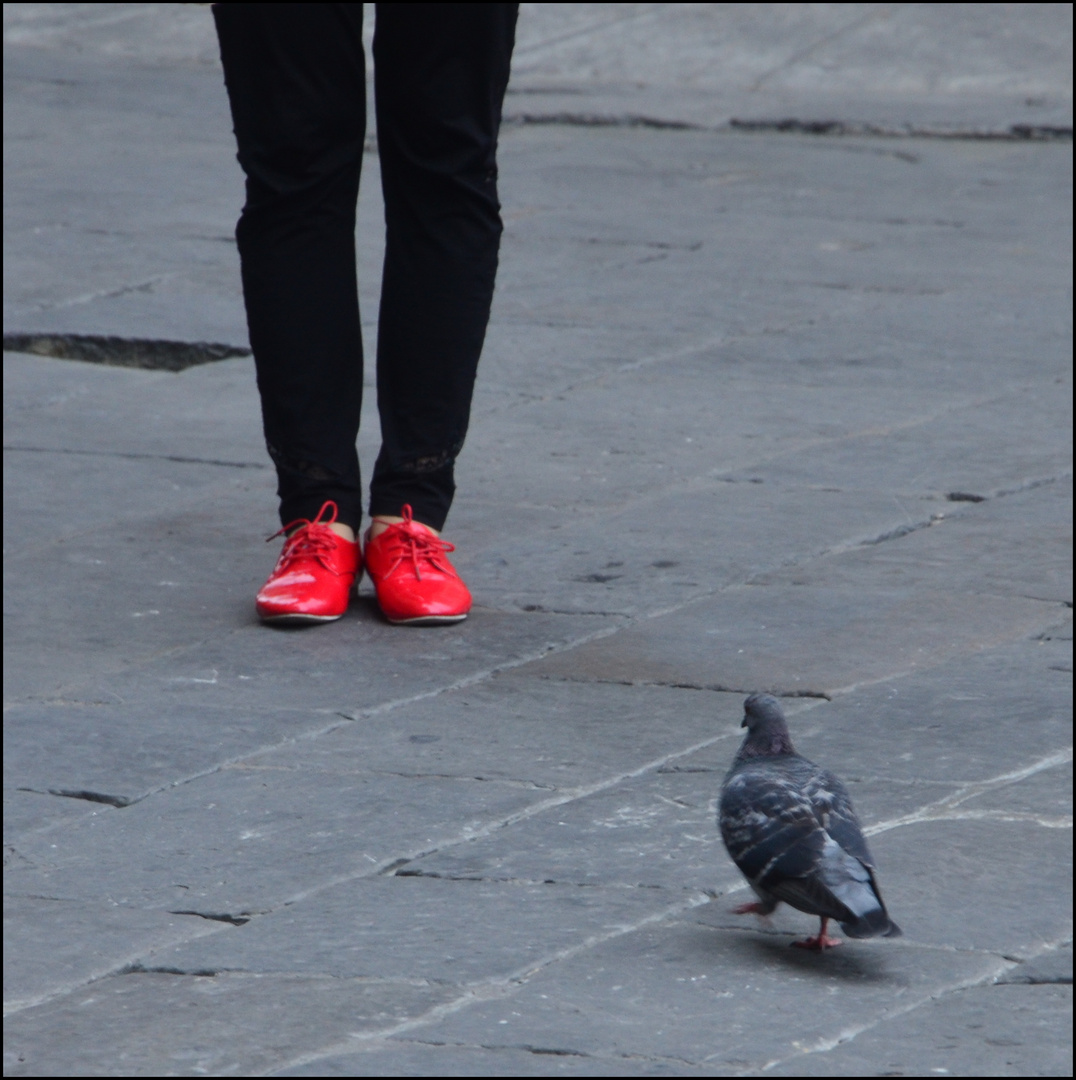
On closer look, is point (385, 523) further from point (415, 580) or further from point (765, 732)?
point (765, 732)

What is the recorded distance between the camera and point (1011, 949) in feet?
6.88

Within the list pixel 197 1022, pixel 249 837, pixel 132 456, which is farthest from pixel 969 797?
Answer: pixel 132 456

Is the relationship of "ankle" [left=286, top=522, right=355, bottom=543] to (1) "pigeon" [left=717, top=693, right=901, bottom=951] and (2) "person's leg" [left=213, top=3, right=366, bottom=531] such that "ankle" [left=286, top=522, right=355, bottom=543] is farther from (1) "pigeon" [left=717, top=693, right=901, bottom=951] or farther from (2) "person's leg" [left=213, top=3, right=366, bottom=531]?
(1) "pigeon" [left=717, top=693, right=901, bottom=951]

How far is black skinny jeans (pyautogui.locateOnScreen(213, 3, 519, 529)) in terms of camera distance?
2975mm

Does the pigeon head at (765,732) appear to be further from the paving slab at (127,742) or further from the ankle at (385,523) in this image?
the ankle at (385,523)

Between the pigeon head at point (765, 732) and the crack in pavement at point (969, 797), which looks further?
the crack in pavement at point (969, 797)

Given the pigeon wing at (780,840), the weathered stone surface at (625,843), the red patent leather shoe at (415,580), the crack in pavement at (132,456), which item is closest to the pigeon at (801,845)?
the pigeon wing at (780,840)

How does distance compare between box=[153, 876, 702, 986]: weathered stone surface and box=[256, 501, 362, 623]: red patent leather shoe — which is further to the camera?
box=[256, 501, 362, 623]: red patent leather shoe

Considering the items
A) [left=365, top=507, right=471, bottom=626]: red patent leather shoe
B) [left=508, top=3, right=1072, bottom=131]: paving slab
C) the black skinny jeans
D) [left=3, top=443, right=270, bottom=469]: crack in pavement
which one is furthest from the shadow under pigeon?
[left=508, top=3, right=1072, bottom=131]: paving slab

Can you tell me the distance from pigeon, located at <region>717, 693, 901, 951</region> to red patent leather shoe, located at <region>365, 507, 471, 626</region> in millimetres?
1049

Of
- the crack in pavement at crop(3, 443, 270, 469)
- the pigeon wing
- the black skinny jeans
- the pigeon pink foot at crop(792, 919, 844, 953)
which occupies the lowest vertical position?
the crack in pavement at crop(3, 443, 270, 469)

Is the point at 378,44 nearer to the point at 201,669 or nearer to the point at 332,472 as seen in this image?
the point at 332,472

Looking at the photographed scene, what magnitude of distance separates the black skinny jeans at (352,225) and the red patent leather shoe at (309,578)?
0.04 metres

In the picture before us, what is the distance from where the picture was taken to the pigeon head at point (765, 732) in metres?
2.22
